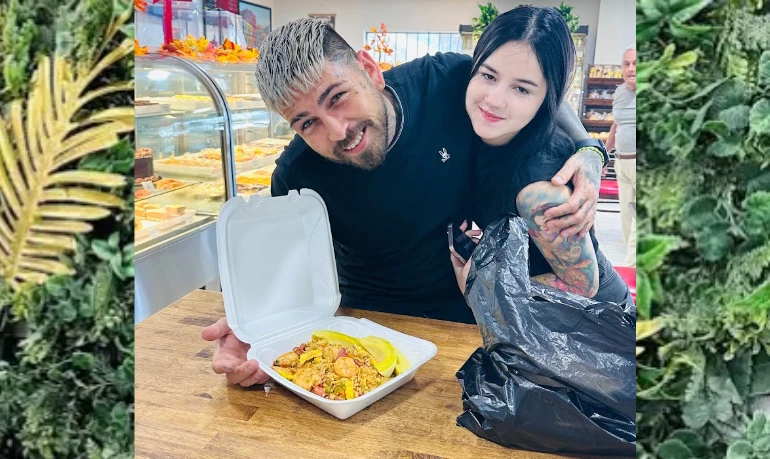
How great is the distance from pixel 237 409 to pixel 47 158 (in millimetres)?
797

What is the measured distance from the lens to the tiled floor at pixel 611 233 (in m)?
1.20

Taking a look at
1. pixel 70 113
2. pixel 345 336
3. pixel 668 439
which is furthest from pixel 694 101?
pixel 345 336

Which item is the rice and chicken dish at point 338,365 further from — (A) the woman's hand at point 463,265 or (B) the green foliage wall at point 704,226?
(B) the green foliage wall at point 704,226

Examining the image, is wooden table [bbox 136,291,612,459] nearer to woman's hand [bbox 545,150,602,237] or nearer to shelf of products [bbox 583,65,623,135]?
woman's hand [bbox 545,150,602,237]

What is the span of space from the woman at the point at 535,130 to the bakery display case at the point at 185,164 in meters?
0.86

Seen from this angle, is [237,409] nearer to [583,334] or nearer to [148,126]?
[583,334]

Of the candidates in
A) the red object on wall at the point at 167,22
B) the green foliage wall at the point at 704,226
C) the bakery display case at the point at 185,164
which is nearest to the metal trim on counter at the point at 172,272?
the bakery display case at the point at 185,164

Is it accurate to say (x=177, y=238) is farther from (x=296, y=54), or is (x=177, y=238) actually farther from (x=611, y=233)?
(x=611, y=233)

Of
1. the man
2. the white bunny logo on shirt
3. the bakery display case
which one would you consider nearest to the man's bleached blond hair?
the man

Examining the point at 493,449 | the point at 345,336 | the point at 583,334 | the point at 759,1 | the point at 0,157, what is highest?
the point at 759,1

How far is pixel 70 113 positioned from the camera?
783mm

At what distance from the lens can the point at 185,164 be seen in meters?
2.50

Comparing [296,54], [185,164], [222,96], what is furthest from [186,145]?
[296,54]

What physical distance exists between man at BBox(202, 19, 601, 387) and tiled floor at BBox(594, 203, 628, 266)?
3 centimetres
